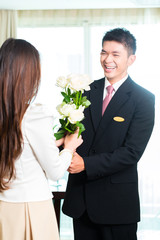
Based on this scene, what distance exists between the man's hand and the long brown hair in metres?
0.56

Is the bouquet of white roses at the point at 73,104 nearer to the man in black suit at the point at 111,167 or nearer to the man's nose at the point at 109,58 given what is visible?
the man in black suit at the point at 111,167

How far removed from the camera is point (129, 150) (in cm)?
215

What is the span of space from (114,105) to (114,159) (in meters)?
0.34

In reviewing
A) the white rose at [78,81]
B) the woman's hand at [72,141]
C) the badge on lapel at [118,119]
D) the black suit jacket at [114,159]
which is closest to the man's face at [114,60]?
the black suit jacket at [114,159]

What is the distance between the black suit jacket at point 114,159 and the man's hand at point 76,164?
0.04m

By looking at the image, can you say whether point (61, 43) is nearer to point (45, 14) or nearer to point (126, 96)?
point (45, 14)

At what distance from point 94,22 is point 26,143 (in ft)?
13.9

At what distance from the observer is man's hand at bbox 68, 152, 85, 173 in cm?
208

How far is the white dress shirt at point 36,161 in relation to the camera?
1551 millimetres

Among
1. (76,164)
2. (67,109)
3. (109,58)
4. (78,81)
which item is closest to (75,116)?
(67,109)
